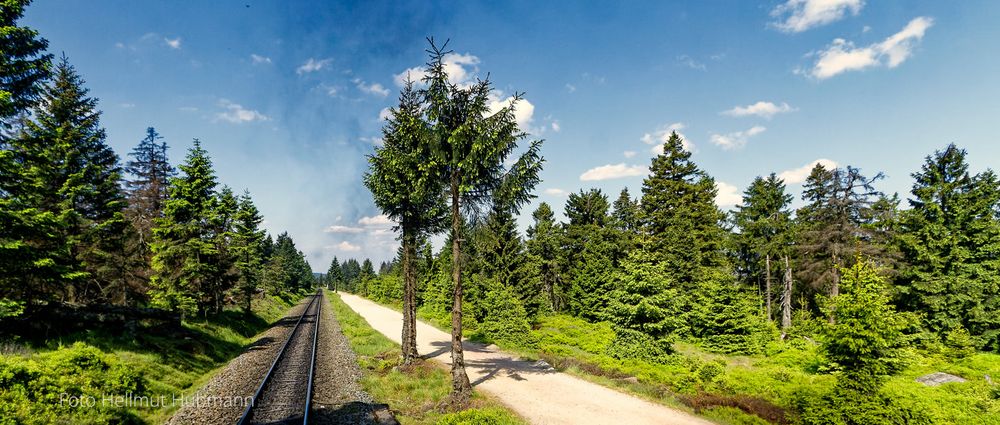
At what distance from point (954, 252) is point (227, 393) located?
4370 centimetres

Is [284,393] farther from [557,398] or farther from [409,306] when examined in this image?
[557,398]

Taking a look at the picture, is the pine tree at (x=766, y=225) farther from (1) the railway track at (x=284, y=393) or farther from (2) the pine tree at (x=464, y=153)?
(1) the railway track at (x=284, y=393)

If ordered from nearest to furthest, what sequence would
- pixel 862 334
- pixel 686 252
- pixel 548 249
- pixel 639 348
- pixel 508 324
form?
pixel 862 334
pixel 639 348
pixel 508 324
pixel 686 252
pixel 548 249

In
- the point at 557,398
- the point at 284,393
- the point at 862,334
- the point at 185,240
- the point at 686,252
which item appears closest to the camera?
the point at 862,334

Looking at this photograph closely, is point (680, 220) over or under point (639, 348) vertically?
over

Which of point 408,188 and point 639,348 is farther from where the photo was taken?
point 639,348

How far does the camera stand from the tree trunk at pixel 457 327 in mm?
11867

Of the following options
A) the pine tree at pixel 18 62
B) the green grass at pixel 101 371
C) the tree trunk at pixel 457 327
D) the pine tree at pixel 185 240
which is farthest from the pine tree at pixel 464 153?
the pine tree at pixel 185 240

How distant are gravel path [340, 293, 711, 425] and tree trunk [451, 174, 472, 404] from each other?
1545 millimetres

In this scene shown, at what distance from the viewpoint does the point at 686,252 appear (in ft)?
99.7

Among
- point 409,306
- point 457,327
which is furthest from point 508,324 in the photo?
point 457,327

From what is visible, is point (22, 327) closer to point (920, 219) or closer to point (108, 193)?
point (108, 193)

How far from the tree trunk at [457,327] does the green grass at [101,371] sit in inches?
318

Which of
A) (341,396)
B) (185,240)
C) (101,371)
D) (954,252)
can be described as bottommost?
(341,396)
